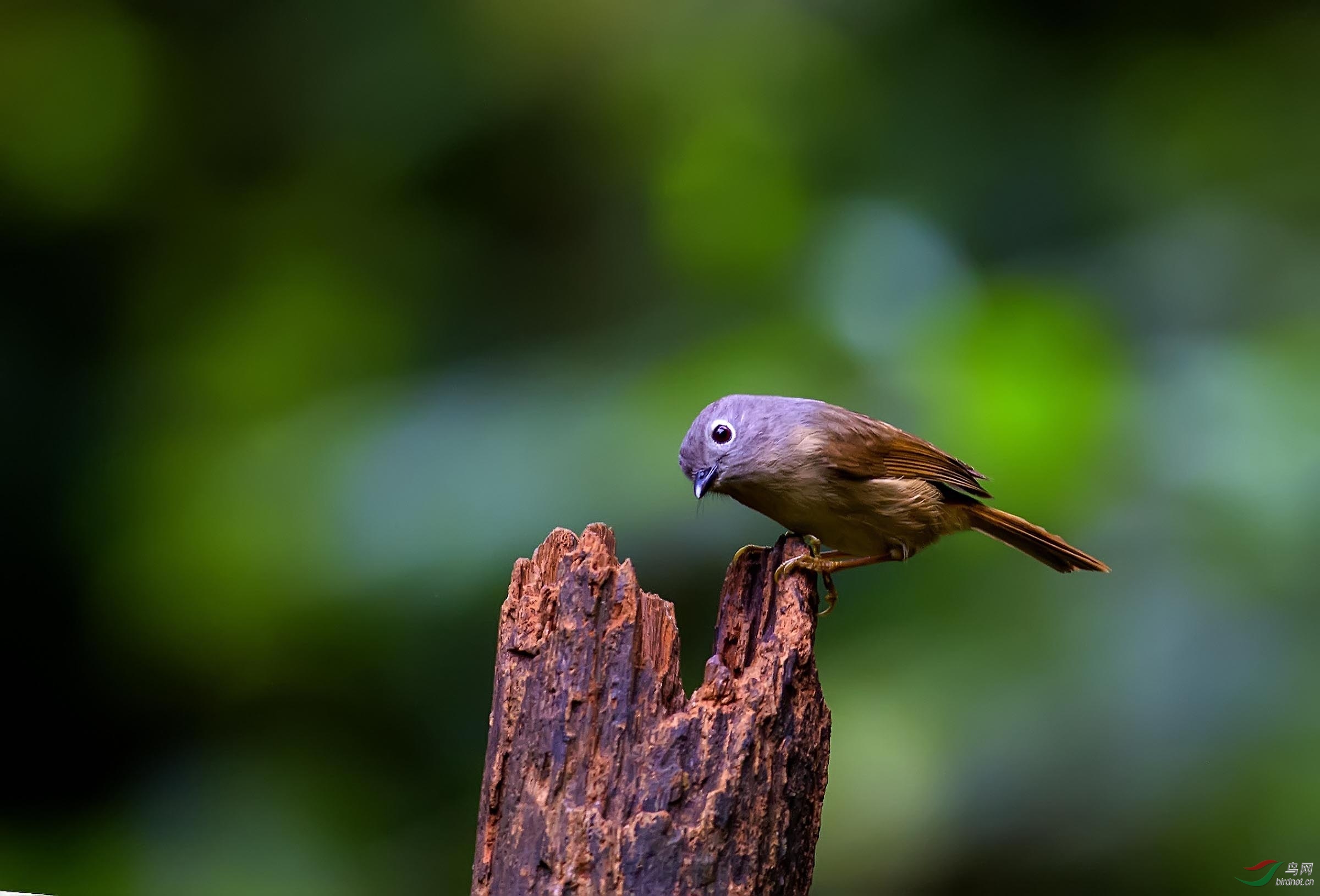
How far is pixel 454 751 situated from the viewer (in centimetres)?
508

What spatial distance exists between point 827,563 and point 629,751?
2.80 ft

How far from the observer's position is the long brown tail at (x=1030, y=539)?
3.62 meters

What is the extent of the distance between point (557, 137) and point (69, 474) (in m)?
2.76

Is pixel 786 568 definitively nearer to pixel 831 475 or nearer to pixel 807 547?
pixel 807 547

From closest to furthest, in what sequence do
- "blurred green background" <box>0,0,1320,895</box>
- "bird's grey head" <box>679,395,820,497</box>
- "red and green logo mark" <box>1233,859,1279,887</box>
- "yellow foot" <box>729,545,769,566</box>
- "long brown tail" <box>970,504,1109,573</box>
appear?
"yellow foot" <box>729,545,769,566</box>
"bird's grey head" <box>679,395,820,497</box>
"long brown tail" <box>970,504,1109,573</box>
"red and green logo mark" <box>1233,859,1279,887</box>
"blurred green background" <box>0,0,1320,895</box>

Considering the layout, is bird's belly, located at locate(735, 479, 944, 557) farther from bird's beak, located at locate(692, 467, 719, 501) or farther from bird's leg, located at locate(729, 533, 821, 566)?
bird's beak, located at locate(692, 467, 719, 501)

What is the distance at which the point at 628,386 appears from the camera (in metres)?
5.11

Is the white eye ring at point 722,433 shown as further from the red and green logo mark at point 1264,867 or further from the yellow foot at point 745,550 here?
the red and green logo mark at point 1264,867

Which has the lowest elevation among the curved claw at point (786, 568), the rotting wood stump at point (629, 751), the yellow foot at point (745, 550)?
the rotting wood stump at point (629, 751)

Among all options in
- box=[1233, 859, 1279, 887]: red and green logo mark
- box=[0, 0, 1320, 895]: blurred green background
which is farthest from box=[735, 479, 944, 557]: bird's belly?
box=[1233, 859, 1279, 887]: red and green logo mark

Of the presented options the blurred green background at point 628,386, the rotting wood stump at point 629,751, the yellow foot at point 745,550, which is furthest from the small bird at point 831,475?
the blurred green background at point 628,386

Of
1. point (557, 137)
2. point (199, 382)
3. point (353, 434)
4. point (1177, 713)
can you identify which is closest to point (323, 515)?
point (353, 434)

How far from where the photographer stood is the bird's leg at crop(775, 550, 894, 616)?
266cm

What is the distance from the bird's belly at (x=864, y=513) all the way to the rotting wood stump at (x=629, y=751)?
2.75 ft
